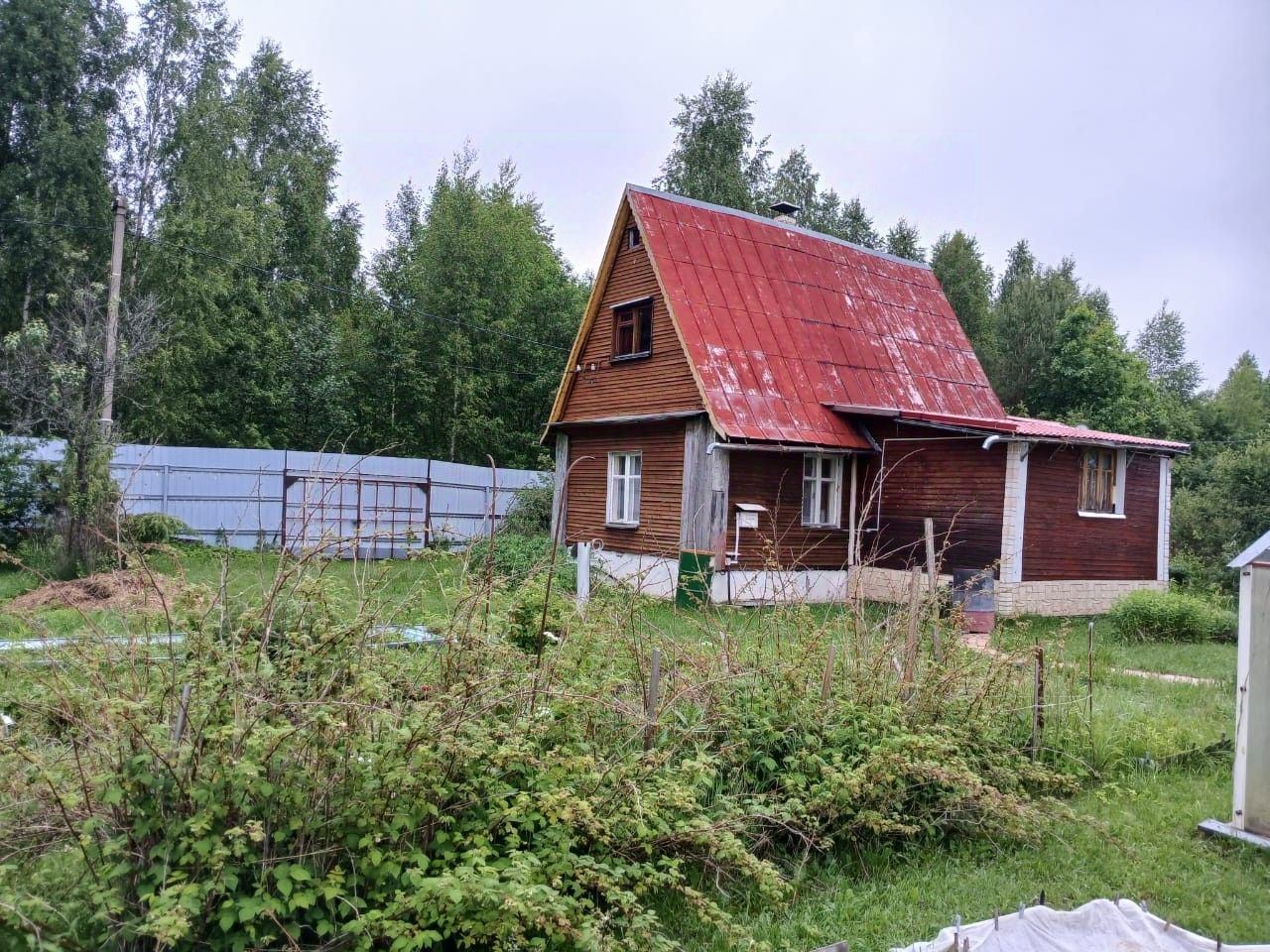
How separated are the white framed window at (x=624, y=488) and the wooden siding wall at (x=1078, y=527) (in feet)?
22.5

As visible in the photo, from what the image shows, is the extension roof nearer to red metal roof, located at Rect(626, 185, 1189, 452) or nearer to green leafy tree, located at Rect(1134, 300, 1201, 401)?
red metal roof, located at Rect(626, 185, 1189, 452)

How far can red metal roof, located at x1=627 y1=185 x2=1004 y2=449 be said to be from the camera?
15172 millimetres

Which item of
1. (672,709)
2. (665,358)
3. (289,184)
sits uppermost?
(289,184)

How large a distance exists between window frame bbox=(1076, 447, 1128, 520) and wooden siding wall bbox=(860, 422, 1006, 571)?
205 centimetres

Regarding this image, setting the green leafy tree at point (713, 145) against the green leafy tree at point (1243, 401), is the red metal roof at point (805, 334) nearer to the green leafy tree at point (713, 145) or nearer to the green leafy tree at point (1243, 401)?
the green leafy tree at point (713, 145)

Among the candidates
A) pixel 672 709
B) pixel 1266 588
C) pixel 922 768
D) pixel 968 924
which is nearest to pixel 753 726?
pixel 672 709

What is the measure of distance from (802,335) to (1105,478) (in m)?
6.06

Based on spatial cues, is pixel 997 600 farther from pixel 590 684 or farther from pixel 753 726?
pixel 590 684

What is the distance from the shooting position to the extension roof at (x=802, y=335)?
587 inches

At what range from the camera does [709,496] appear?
48.1ft

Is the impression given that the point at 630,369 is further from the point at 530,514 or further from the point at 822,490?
the point at 530,514

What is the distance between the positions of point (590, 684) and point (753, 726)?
3.53 ft

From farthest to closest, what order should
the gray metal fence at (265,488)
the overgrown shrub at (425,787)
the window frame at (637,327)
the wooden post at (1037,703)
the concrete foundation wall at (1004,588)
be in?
the gray metal fence at (265,488) → the window frame at (637,327) → the concrete foundation wall at (1004,588) → the wooden post at (1037,703) → the overgrown shrub at (425,787)

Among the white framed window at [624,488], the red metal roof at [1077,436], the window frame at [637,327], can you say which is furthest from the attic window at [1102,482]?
the window frame at [637,327]
